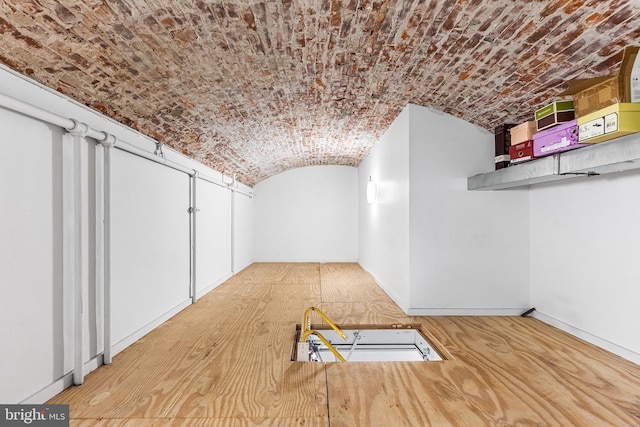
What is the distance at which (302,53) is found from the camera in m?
2.73

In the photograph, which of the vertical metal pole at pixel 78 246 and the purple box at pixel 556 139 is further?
the purple box at pixel 556 139

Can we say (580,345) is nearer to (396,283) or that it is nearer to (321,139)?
(396,283)

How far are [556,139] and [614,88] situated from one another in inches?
19.7

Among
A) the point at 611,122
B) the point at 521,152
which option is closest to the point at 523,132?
the point at 521,152

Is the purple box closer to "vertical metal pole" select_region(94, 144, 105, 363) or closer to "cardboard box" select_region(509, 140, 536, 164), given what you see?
"cardboard box" select_region(509, 140, 536, 164)

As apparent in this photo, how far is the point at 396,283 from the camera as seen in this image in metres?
4.36

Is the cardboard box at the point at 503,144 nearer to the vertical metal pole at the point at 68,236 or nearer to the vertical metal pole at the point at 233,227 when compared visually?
the vertical metal pole at the point at 68,236

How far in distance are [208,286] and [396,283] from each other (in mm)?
2660

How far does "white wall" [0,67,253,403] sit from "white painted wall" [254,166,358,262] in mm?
4886

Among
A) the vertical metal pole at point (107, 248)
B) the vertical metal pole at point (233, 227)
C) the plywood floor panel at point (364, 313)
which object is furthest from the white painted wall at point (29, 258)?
the vertical metal pole at point (233, 227)

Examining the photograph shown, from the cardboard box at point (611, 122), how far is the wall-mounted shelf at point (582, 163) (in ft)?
0.16

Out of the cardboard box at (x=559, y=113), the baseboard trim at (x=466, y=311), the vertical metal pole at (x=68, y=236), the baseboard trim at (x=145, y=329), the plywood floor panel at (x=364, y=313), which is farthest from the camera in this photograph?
the baseboard trim at (x=466, y=311)

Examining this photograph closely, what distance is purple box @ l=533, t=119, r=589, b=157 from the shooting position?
2400 millimetres

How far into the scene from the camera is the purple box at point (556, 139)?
7.88ft
